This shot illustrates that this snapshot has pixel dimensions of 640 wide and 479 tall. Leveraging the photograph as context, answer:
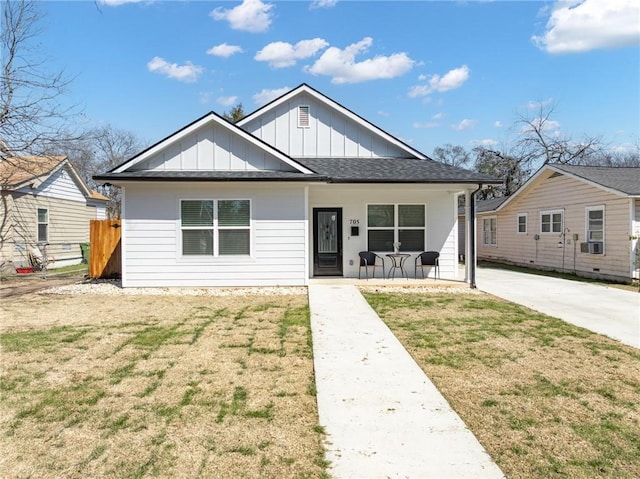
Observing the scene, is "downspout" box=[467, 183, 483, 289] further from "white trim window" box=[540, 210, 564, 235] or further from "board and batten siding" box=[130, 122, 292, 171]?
"white trim window" box=[540, 210, 564, 235]

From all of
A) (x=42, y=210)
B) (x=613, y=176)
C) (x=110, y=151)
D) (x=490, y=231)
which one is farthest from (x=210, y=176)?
(x=110, y=151)

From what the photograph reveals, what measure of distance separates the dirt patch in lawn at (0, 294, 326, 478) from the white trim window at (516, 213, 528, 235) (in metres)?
14.5

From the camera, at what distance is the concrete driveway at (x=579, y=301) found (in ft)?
23.0

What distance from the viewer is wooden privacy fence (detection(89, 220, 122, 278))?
41.0 ft

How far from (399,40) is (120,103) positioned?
9847 millimetres

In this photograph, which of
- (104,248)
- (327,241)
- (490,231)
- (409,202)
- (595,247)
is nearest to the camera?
(409,202)

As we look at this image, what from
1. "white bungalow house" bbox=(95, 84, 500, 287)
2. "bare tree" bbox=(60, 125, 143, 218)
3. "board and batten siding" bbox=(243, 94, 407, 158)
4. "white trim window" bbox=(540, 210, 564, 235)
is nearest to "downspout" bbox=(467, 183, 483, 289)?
"white bungalow house" bbox=(95, 84, 500, 287)

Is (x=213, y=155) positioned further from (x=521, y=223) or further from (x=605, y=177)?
(x=521, y=223)

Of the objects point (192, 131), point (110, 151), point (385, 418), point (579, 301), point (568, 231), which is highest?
point (110, 151)

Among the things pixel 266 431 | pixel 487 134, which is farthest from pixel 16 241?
pixel 487 134

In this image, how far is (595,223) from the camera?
A: 1395cm

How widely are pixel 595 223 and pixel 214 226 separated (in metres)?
12.5

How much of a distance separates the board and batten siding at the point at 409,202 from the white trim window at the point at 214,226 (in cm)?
246

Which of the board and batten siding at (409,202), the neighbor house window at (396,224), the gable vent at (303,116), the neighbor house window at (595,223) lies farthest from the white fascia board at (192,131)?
Answer: the neighbor house window at (595,223)
